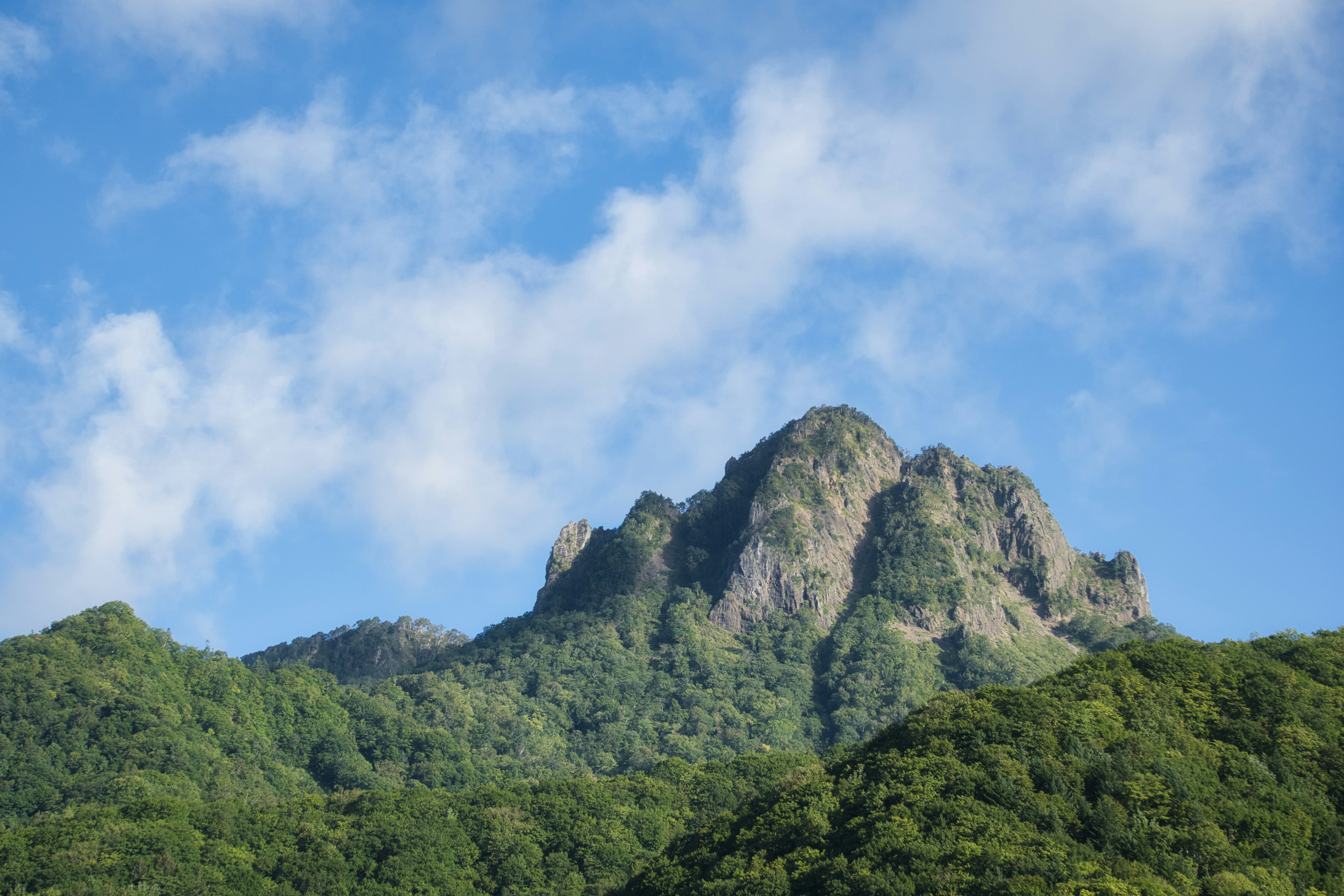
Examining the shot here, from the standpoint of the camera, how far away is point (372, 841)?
90312 mm

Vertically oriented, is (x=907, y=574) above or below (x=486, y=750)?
above

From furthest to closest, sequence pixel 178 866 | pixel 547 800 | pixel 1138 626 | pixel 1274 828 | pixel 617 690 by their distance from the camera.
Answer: pixel 1138 626 → pixel 617 690 → pixel 547 800 → pixel 178 866 → pixel 1274 828

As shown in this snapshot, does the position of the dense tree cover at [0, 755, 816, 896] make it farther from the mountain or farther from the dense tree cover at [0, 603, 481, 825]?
the mountain

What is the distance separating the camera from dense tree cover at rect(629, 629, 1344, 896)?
2005 inches

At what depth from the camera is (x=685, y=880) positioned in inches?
2530

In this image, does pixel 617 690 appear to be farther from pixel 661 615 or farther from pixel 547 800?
pixel 547 800

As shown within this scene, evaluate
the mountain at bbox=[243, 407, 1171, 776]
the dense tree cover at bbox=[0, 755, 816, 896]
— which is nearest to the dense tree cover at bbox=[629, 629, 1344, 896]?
the dense tree cover at bbox=[0, 755, 816, 896]

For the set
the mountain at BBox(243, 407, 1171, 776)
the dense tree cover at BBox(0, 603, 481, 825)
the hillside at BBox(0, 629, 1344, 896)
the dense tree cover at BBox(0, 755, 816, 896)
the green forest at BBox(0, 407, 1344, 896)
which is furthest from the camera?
the mountain at BBox(243, 407, 1171, 776)

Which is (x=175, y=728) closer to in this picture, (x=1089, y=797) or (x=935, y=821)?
(x=935, y=821)

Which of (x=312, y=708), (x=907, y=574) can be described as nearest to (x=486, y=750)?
(x=312, y=708)

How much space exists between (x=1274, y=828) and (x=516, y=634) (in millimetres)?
153618

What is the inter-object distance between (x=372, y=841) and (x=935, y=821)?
52.0 metres

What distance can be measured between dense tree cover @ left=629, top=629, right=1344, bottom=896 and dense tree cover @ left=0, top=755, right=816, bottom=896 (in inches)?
759

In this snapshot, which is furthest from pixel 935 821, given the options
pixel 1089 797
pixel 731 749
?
pixel 731 749
